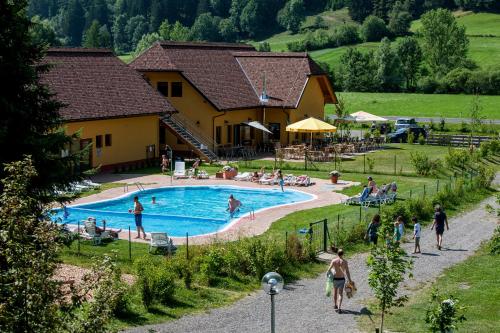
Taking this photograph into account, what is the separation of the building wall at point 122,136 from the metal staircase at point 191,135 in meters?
1.39

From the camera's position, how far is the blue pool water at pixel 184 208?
3093 cm

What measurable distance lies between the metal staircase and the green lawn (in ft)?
75.4

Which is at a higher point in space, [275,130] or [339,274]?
[275,130]

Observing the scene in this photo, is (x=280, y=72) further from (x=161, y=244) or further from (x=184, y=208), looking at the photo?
(x=161, y=244)

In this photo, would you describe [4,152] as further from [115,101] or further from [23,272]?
[115,101]

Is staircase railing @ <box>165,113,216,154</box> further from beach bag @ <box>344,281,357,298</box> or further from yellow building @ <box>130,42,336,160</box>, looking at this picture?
beach bag @ <box>344,281,357,298</box>

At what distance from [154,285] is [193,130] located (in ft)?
100

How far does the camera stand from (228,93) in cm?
5100

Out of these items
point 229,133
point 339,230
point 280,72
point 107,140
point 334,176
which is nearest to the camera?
point 339,230

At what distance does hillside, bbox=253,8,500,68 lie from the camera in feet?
368

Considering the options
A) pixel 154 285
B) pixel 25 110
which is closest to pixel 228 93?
pixel 25 110

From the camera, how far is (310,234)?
80.5 feet

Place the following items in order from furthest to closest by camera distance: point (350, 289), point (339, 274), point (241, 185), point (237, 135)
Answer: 1. point (237, 135)
2. point (241, 185)
3. point (350, 289)
4. point (339, 274)

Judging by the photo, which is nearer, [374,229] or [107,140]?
[374,229]
